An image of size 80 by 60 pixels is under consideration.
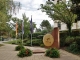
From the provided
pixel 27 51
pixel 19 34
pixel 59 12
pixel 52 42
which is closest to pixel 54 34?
pixel 52 42

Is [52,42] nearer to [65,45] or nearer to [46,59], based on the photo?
[65,45]

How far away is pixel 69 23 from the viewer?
1315 inches

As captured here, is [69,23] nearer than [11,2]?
No

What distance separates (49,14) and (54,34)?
8519 millimetres

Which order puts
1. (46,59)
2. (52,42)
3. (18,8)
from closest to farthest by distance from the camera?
(46,59), (18,8), (52,42)

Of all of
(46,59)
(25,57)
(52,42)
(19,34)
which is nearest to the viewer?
(46,59)

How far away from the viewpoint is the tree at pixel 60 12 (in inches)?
1256

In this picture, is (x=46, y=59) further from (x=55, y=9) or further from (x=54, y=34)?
(x=55, y=9)

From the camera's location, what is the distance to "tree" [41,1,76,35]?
105 ft

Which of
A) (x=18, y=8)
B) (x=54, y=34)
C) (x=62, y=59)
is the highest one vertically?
(x=18, y=8)

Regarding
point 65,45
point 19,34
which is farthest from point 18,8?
point 19,34

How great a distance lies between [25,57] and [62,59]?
10.5ft

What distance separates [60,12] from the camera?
107ft

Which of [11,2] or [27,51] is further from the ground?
[11,2]
